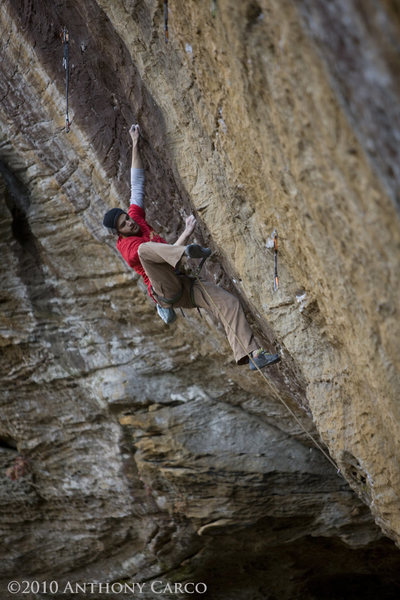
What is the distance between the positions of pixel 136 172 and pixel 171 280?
1.24 meters

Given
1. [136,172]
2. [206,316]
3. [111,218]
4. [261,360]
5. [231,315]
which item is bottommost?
[206,316]

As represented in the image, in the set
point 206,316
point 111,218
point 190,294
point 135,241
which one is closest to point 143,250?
point 135,241

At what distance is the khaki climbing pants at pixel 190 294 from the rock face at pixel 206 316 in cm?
31

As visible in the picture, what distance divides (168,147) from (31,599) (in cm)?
766

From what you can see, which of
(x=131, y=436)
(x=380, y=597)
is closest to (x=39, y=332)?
(x=131, y=436)

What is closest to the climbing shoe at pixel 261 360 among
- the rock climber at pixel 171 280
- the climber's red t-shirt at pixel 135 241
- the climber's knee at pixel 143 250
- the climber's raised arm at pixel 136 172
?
the rock climber at pixel 171 280

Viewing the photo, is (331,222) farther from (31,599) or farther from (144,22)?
(31,599)

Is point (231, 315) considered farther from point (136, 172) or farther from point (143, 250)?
point (136, 172)

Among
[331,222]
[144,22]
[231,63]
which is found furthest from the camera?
[144,22]

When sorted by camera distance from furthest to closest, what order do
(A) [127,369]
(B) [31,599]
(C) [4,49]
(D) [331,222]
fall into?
1. (B) [31,599]
2. (A) [127,369]
3. (C) [4,49]
4. (D) [331,222]

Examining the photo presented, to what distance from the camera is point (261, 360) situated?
18.4ft

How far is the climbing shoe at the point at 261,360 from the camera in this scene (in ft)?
18.3

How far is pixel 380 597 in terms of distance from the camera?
1036 cm

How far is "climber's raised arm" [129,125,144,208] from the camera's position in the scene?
6.19 meters
